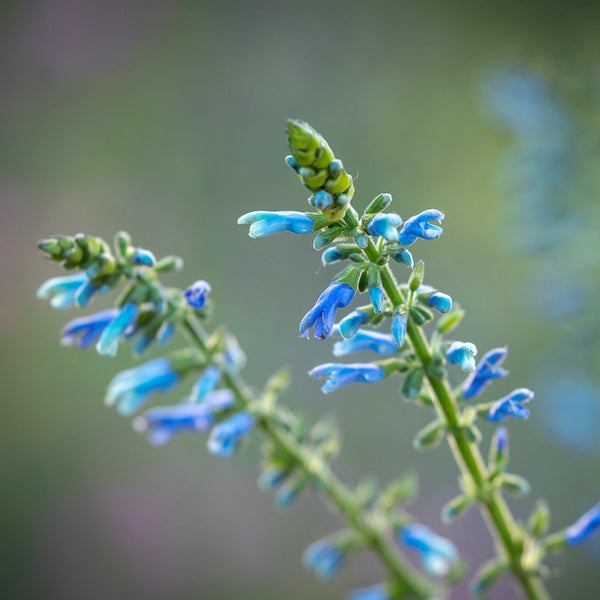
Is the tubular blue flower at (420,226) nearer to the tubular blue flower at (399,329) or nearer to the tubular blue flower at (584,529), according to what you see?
the tubular blue flower at (399,329)

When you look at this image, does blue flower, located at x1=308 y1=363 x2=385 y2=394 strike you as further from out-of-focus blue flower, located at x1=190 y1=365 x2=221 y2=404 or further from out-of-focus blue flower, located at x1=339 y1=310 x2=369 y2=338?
out-of-focus blue flower, located at x1=190 y1=365 x2=221 y2=404

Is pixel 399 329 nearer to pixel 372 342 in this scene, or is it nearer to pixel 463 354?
pixel 463 354

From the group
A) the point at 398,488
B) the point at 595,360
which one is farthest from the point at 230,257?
the point at 398,488

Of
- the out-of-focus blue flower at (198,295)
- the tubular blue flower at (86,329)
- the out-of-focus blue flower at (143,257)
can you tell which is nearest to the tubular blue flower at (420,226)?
the out-of-focus blue flower at (198,295)

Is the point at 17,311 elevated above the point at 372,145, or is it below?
below

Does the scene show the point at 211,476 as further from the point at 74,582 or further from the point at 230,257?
the point at 230,257

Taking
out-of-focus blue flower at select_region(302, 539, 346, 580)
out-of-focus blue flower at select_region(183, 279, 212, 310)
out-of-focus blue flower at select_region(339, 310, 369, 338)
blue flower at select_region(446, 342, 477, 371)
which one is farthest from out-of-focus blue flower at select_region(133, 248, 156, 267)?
out-of-focus blue flower at select_region(302, 539, 346, 580)
